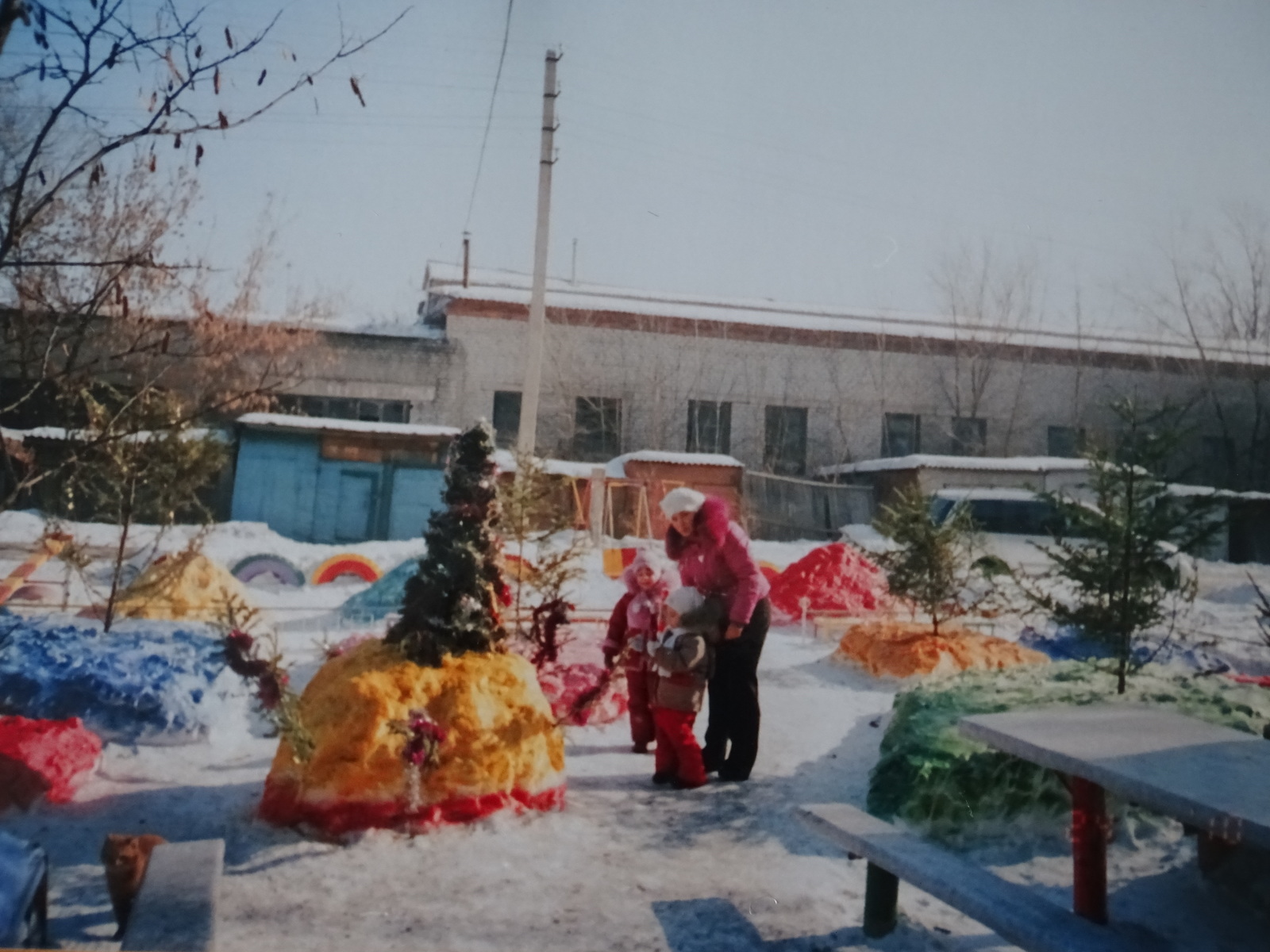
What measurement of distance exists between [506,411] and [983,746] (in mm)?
3400

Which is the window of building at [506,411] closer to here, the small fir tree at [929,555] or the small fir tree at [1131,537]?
the small fir tree at [929,555]

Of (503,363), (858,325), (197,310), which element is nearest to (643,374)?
(503,363)

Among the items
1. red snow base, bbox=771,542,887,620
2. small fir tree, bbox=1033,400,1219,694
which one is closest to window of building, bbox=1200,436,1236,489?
small fir tree, bbox=1033,400,1219,694

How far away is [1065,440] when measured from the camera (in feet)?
14.9

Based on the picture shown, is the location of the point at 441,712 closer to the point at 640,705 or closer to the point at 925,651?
the point at 640,705

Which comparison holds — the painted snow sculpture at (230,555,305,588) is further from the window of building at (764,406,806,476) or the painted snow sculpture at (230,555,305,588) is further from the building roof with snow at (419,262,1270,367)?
the window of building at (764,406,806,476)

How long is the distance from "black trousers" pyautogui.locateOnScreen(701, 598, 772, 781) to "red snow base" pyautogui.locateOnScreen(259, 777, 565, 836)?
3.63ft

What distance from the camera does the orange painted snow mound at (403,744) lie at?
8.48ft

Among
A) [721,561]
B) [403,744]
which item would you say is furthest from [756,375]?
[403,744]

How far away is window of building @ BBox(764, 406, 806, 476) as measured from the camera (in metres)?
4.97

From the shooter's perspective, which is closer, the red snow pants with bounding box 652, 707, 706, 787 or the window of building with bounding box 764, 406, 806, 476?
the red snow pants with bounding box 652, 707, 706, 787

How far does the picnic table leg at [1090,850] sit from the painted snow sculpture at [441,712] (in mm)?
1752

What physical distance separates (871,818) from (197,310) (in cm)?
304

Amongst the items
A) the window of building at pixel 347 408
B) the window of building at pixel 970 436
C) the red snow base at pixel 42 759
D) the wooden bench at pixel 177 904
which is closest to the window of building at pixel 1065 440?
the window of building at pixel 970 436
